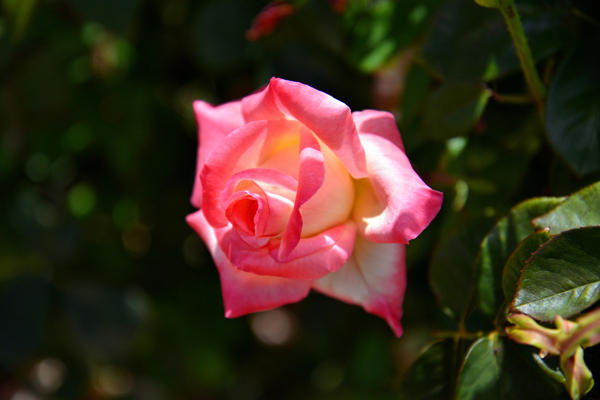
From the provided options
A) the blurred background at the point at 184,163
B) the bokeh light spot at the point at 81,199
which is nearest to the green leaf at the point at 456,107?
the blurred background at the point at 184,163

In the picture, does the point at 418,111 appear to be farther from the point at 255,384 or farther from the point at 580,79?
the point at 255,384

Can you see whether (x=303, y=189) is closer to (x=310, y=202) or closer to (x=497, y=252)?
(x=310, y=202)

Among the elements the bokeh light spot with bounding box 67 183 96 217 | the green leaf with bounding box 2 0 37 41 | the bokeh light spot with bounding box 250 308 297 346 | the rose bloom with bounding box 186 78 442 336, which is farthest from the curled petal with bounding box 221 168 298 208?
the bokeh light spot with bounding box 250 308 297 346

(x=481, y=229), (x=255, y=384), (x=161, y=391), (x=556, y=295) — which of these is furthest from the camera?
(x=255, y=384)

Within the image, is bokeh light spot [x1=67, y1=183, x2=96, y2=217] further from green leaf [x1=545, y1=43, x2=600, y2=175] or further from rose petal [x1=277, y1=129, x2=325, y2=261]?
green leaf [x1=545, y1=43, x2=600, y2=175]

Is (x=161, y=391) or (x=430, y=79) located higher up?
(x=430, y=79)

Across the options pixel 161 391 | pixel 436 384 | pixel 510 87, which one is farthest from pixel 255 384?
pixel 510 87

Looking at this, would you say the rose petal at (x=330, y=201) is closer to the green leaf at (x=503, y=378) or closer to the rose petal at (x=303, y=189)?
the rose petal at (x=303, y=189)
